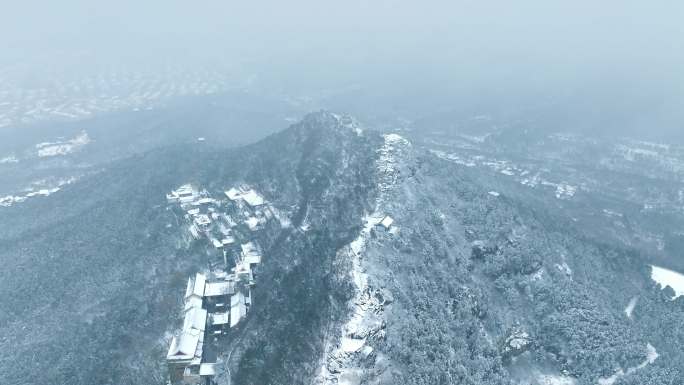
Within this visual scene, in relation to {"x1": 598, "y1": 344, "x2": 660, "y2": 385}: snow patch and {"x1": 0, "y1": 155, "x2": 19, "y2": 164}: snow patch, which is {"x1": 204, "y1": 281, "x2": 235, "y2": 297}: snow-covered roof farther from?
{"x1": 0, "y1": 155, "x2": 19, "y2": 164}: snow patch

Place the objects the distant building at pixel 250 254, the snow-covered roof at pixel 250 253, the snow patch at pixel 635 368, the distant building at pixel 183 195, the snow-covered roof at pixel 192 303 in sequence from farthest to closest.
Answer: the distant building at pixel 183 195
the snow-covered roof at pixel 250 253
the distant building at pixel 250 254
the snow-covered roof at pixel 192 303
the snow patch at pixel 635 368

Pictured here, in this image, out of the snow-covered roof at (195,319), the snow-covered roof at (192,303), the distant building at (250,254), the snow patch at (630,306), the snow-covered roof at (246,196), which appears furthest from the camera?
the snow-covered roof at (246,196)

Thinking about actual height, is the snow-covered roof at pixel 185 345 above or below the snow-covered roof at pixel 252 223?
below

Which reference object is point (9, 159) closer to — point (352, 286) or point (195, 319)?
point (195, 319)

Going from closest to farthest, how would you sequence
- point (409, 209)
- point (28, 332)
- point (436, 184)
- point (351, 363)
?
point (351, 363) < point (28, 332) < point (409, 209) < point (436, 184)

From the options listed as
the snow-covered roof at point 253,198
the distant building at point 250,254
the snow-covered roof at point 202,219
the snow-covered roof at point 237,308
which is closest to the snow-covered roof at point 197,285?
the snow-covered roof at point 237,308

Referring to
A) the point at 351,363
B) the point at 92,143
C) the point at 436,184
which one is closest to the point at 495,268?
the point at 436,184

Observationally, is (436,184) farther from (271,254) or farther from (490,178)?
(490,178)

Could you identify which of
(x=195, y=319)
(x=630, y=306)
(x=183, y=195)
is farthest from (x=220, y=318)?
(x=630, y=306)

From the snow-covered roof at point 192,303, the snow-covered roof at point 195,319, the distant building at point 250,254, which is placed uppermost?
the distant building at point 250,254

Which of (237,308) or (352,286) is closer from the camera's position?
(352,286)

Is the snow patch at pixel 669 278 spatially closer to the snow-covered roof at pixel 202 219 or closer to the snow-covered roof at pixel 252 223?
the snow-covered roof at pixel 252 223
